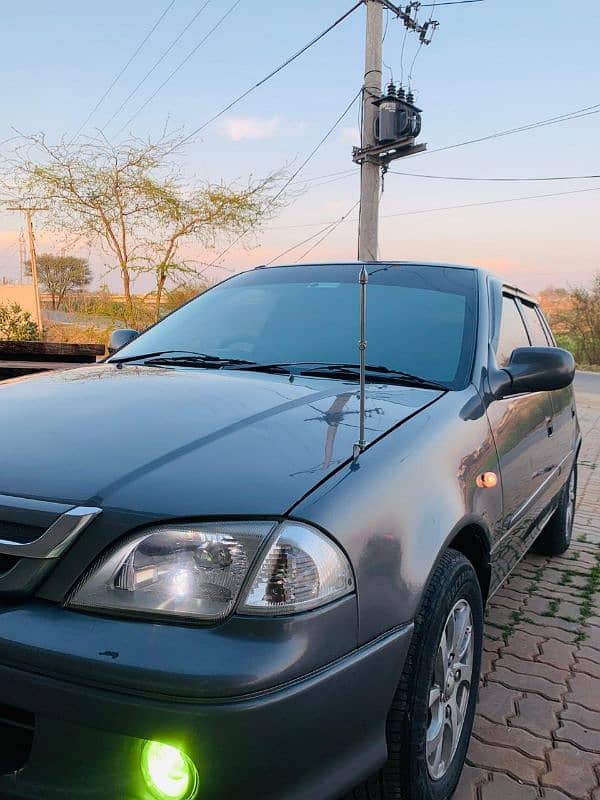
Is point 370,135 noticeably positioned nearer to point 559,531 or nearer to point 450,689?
point 559,531

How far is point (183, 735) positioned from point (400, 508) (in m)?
0.67

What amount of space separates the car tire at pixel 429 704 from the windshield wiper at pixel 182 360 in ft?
3.77

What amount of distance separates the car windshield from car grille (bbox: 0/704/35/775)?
1.46m

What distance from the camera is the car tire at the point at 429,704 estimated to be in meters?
1.57

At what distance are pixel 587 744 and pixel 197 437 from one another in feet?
5.65

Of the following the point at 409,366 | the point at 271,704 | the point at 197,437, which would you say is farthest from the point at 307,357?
the point at 271,704

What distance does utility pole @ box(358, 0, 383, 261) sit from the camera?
10.0 m

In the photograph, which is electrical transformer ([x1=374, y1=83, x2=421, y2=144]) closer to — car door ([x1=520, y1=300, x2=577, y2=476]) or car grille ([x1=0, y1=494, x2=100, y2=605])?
car door ([x1=520, y1=300, x2=577, y2=476])

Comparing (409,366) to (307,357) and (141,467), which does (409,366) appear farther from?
(141,467)

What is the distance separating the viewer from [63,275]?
55.7ft

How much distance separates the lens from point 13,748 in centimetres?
131

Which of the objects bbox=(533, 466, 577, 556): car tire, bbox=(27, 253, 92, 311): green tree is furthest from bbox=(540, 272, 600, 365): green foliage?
bbox=(533, 466, 577, 556): car tire

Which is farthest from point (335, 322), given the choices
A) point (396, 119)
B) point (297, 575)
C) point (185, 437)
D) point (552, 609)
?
point (396, 119)

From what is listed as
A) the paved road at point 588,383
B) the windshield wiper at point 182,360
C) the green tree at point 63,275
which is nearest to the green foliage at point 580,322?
the paved road at point 588,383
